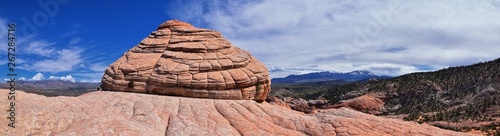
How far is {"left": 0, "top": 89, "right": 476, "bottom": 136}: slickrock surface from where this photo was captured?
2255 cm

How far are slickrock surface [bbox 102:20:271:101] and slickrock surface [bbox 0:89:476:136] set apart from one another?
173cm

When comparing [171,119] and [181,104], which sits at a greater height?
[181,104]

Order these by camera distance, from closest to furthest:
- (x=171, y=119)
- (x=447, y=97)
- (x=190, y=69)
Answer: (x=171, y=119)
(x=190, y=69)
(x=447, y=97)

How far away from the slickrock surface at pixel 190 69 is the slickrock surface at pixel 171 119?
1.73 m

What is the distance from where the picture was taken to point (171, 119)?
1102 inches

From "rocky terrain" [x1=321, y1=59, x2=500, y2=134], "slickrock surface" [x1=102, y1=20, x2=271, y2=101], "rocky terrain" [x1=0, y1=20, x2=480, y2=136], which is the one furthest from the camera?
"rocky terrain" [x1=321, y1=59, x2=500, y2=134]

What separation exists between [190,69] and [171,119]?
30.9 feet

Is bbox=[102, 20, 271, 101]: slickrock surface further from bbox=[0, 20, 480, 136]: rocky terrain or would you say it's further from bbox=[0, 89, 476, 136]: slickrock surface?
bbox=[0, 89, 476, 136]: slickrock surface

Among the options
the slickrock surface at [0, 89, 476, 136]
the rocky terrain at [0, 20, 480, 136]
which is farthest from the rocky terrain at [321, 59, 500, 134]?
the rocky terrain at [0, 20, 480, 136]

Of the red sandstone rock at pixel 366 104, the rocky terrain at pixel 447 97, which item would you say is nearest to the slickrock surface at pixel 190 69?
the rocky terrain at pixel 447 97

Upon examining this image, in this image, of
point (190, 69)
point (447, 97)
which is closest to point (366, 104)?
point (447, 97)

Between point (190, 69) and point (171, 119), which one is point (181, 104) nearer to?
point (171, 119)

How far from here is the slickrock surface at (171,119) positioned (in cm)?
2255

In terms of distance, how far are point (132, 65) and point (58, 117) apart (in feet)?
48.5
